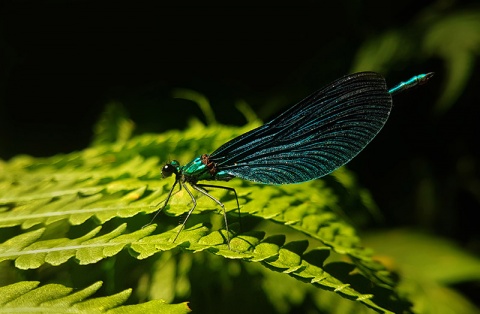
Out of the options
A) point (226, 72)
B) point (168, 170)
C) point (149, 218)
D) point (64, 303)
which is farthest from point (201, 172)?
point (226, 72)

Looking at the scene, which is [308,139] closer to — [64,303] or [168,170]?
[168,170]

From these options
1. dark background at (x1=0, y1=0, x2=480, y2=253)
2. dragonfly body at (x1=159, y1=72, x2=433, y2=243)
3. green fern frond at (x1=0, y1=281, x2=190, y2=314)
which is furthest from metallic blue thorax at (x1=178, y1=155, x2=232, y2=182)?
dark background at (x1=0, y1=0, x2=480, y2=253)

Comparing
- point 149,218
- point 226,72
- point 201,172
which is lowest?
point 149,218

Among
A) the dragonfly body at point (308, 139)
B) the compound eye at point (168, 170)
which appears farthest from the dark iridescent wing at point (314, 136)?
the compound eye at point (168, 170)

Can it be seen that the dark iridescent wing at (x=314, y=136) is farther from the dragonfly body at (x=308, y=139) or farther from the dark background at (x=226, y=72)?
the dark background at (x=226, y=72)

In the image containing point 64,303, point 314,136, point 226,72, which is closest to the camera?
point 64,303

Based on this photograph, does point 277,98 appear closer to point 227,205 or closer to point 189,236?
point 227,205

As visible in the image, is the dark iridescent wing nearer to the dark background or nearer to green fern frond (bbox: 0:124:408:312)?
green fern frond (bbox: 0:124:408:312)
